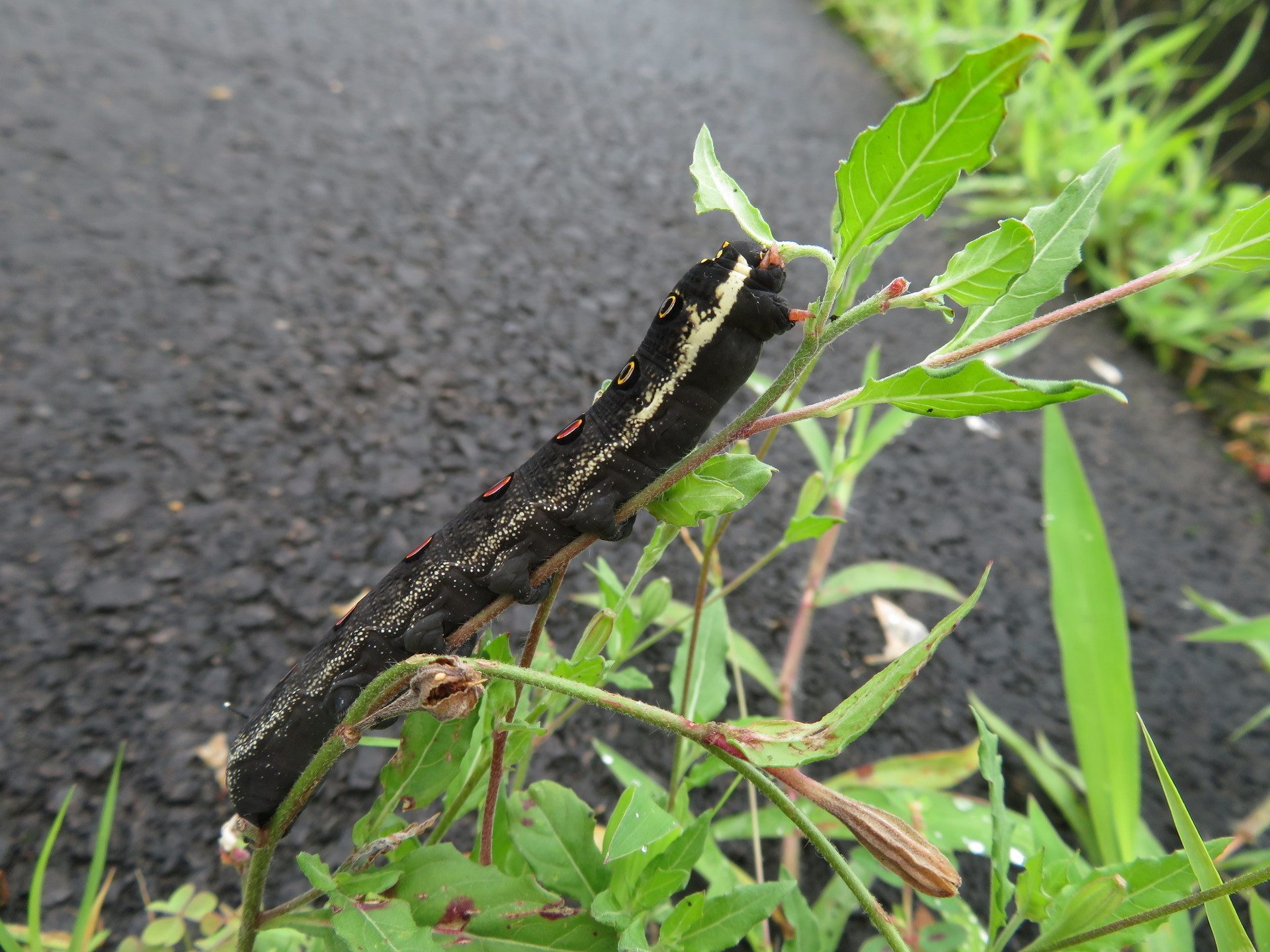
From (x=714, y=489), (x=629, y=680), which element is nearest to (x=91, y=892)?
(x=629, y=680)

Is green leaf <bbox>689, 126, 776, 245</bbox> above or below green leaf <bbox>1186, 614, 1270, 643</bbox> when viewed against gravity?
above

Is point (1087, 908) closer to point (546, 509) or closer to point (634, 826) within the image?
point (634, 826)

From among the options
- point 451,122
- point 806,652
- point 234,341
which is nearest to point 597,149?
point 451,122

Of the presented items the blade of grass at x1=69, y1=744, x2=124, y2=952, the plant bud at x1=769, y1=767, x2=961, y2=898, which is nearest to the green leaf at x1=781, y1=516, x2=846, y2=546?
the plant bud at x1=769, y1=767, x2=961, y2=898

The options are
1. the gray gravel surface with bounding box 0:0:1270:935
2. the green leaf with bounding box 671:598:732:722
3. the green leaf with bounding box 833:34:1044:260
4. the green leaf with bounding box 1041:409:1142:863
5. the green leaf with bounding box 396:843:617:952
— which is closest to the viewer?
the green leaf with bounding box 833:34:1044:260

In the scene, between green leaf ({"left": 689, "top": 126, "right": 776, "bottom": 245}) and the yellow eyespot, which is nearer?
green leaf ({"left": 689, "top": 126, "right": 776, "bottom": 245})

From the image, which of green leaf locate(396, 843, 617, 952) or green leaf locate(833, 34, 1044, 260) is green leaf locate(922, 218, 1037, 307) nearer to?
green leaf locate(833, 34, 1044, 260)

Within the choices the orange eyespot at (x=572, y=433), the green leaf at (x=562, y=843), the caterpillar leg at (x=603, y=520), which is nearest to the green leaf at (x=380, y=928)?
the green leaf at (x=562, y=843)
